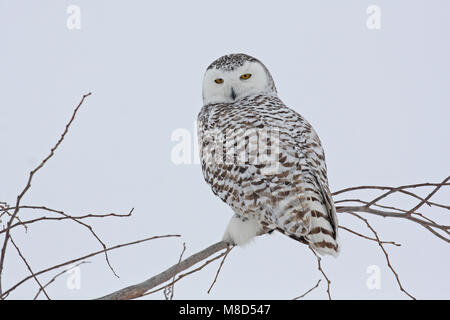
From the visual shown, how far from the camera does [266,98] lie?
8.55ft

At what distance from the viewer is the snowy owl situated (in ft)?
6.24

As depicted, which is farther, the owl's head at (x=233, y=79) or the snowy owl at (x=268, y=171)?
the owl's head at (x=233, y=79)

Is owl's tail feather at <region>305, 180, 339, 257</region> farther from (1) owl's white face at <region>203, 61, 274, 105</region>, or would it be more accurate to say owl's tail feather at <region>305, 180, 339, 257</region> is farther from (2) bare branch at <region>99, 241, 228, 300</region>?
(1) owl's white face at <region>203, 61, 274, 105</region>

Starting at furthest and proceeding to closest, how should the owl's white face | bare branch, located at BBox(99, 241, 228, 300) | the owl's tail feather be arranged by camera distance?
the owl's white face, the owl's tail feather, bare branch, located at BBox(99, 241, 228, 300)

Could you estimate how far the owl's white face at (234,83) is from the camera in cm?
269

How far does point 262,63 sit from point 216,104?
1.52 feet

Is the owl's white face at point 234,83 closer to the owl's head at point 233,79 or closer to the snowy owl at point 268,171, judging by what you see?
the owl's head at point 233,79

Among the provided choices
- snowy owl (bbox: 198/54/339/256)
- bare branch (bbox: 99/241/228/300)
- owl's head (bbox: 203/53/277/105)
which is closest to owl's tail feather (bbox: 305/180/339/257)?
snowy owl (bbox: 198/54/339/256)

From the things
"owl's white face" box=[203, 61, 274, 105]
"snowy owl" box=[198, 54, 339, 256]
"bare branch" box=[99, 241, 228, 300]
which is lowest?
"bare branch" box=[99, 241, 228, 300]

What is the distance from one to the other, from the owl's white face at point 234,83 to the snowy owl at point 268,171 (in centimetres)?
14

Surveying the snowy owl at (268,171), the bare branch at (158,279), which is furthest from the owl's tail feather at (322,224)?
the bare branch at (158,279)
